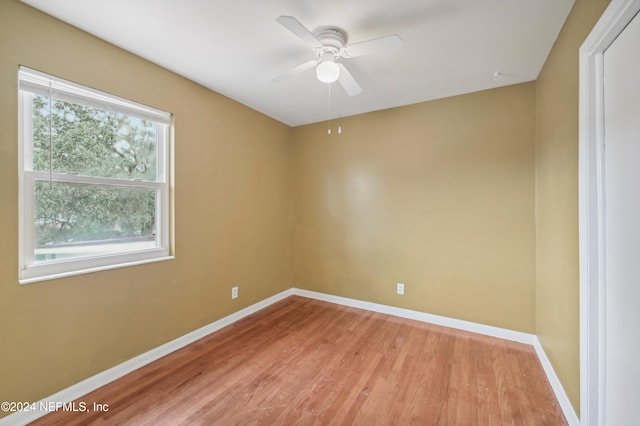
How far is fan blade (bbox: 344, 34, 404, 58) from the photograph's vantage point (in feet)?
4.83

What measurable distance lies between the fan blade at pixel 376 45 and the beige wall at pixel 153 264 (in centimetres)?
169

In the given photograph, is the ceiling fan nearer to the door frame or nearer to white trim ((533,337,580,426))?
the door frame

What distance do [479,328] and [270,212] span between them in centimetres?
277

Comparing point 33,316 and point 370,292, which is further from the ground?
point 33,316

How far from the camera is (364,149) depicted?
3.33 meters

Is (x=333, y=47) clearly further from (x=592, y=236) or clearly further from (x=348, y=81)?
(x=592, y=236)

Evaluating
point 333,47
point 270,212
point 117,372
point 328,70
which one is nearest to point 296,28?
point 328,70

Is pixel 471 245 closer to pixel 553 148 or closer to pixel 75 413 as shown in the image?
pixel 553 148

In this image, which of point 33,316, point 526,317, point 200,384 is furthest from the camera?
point 526,317

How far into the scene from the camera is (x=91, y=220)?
191 centimetres

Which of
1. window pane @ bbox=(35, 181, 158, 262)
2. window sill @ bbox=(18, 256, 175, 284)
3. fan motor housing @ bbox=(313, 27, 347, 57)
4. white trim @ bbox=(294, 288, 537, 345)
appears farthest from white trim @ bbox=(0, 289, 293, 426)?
fan motor housing @ bbox=(313, 27, 347, 57)

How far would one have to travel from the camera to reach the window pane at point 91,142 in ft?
5.51

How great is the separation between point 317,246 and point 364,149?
4.91ft

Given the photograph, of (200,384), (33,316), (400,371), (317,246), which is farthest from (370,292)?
(33,316)
